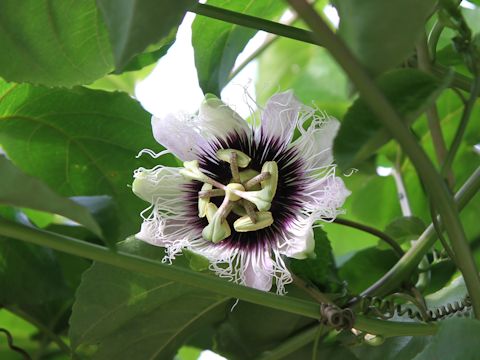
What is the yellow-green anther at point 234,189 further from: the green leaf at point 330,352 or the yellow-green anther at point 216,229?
the green leaf at point 330,352

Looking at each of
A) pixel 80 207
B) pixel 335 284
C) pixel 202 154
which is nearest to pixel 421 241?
pixel 335 284

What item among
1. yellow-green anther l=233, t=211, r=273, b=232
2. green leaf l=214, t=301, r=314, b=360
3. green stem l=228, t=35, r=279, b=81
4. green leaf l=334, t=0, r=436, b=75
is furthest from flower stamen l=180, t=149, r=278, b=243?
green leaf l=334, t=0, r=436, b=75

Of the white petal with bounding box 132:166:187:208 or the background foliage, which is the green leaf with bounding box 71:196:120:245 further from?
the white petal with bounding box 132:166:187:208

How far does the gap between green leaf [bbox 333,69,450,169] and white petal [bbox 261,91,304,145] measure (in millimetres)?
199

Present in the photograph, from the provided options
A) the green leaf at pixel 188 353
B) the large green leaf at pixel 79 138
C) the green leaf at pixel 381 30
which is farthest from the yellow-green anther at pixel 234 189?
the green leaf at pixel 188 353

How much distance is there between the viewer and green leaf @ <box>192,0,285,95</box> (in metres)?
0.85

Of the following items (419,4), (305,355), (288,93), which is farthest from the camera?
(305,355)

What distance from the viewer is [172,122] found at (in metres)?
0.72

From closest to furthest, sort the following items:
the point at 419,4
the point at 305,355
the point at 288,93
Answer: the point at 419,4 → the point at 288,93 → the point at 305,355

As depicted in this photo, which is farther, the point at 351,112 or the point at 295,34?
the point at 295,34

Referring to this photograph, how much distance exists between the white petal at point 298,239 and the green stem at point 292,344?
0.11m

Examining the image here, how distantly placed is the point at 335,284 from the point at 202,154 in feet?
0.58

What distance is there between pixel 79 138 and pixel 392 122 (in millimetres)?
493

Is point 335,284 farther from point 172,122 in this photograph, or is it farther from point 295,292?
point 172,122
